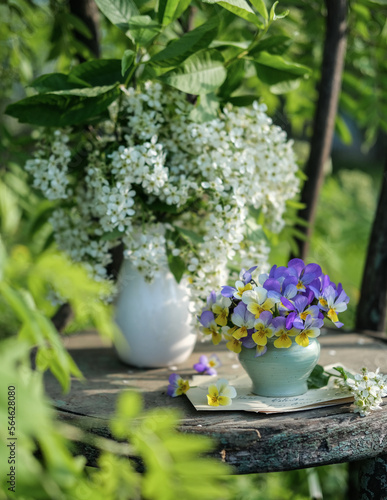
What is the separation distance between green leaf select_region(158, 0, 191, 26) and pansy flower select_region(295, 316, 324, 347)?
61cm

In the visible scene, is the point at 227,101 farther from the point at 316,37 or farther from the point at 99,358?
the point at 316,37

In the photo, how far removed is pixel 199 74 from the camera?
993 mm

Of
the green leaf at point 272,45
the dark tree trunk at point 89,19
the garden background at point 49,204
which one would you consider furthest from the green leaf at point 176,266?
the dark tree trunk at point 89,19

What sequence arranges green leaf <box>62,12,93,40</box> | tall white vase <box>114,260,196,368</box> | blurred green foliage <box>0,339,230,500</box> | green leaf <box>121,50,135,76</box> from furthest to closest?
green leaf <box>62,12,93,40</box> → tall white vase <box>114,260,196,368</box> → green leaf <box>121,50,135,76</box> → blurred green foliage <box>0,339,230,500</box>

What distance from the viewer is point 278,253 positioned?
239 cm

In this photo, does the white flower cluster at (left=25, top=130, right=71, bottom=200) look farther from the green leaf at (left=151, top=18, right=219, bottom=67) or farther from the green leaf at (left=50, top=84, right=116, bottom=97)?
the green leaf at (left=151, top=18, right=219, bottom=67)

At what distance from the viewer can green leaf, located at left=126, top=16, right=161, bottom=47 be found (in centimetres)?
95

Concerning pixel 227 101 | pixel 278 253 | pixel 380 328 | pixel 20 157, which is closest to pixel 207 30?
pixel 227 101

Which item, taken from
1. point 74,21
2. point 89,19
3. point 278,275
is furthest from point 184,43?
point 89,19

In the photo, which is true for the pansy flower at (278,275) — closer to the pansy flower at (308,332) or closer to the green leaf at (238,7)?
the pansy flower at (308,332)

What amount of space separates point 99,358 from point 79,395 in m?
0.29

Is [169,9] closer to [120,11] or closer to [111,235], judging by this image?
[120,11]

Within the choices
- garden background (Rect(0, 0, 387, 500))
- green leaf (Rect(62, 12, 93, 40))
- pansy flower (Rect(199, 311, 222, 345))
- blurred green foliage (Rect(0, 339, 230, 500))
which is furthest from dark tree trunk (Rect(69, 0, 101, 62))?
blurred green foliage (Rect(0, 339, 230, 500))

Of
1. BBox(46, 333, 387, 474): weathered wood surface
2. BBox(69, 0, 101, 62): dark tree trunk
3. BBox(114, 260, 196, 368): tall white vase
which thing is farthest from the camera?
BBox(69, 0, 101, 62): dark tree trunk
